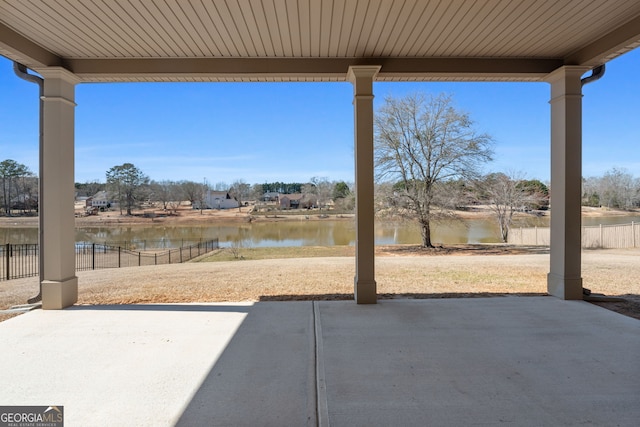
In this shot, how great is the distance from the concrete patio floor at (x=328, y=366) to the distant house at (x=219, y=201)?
4468 centimetres

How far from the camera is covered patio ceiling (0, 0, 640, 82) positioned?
312 cm

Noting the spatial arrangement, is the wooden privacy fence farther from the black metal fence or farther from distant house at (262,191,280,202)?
distant house at (262,191,280,202)

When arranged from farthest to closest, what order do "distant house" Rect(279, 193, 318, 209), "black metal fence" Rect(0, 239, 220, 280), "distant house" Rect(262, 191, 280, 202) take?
1. "distant house" Rect(262, 191, 280, 202)
2. "distant house" Rect(279, 193, 318, 209)
3. "black metal fence" Rect(0, 239, 220, 280)

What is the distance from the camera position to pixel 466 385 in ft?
7.61

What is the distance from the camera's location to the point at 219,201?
49.0 m

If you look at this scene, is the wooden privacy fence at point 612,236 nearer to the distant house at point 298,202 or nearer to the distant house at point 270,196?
the distant house at point 298,202

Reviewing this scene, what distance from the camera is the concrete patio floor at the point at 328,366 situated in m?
2.03

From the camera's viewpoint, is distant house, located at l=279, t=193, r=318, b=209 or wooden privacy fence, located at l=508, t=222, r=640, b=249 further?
distant house, located at l=279, t=193, r=318, b=209

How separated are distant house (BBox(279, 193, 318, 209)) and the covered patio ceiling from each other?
36.5 metres

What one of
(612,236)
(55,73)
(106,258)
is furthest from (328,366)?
(612,236)

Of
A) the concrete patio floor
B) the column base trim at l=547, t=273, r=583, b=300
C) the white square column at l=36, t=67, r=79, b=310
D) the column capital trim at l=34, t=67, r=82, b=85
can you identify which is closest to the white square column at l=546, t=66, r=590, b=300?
the column base trim at l=547, t=273, r=583, b=300

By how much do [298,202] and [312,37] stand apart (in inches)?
1727

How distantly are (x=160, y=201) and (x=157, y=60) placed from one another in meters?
39.8

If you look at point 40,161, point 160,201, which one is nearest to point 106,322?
point 40,161
